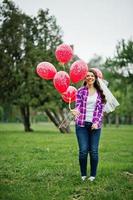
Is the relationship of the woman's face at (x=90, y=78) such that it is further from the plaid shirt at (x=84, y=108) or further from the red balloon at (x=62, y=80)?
the red balloon at (x=62, y=80)

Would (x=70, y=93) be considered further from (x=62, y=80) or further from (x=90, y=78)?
(x=90, y=78)

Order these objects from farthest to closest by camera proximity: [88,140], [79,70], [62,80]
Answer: [62,80] → [79,70] → [88,140]

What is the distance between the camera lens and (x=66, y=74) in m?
8.04

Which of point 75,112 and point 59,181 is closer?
point 75,112

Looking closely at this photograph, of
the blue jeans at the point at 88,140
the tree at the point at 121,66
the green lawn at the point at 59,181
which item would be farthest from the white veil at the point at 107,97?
the tree at the point at 121,66

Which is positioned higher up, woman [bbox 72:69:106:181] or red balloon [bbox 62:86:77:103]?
red balloon [bbox 62:86:77:103]

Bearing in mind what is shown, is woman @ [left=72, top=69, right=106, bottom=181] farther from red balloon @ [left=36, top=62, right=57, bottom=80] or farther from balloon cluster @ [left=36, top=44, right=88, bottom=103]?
red balloon @ [left=36, top=62, right=57, bottom=80]

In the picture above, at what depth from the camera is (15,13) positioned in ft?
107

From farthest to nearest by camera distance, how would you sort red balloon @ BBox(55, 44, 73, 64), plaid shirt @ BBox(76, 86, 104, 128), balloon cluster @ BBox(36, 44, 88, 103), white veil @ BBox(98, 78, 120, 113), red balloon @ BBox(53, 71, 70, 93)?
1. red balloon @ BBox(55, 44, 73, 64)
2. red balloon @ BBox(53, 71, 70, 93)
3. balloon cluster @ BBox(36, 44, 88, 103)
4. white veil @ BBox(98, 78, 120, 113)
5. plaid shirt @ BBox(76, 86, 104, 128)

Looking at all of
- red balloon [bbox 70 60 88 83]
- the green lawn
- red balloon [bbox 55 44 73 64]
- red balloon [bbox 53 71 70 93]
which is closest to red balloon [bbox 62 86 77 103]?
red balloon [bbox 53 71 70 93]

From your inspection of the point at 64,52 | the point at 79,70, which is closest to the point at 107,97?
the point at 79,70

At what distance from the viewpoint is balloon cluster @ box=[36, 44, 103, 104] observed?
7.88 metres

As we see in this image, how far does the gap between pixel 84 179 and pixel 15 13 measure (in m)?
26.9

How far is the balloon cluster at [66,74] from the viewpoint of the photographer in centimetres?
788
